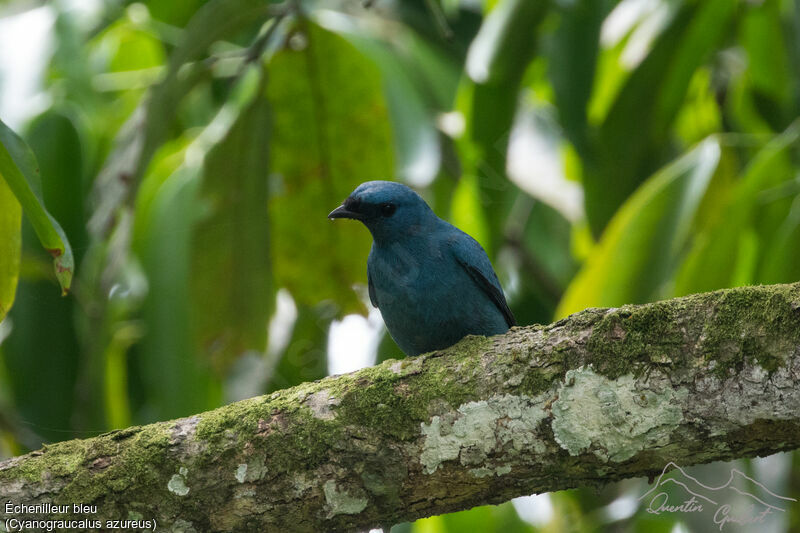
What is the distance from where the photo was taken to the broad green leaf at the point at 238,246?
4.57 meters

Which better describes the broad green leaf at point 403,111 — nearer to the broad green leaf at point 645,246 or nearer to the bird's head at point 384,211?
the bird's head at point 384,211

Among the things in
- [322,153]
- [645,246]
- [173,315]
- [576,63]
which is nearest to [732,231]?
[645,246]

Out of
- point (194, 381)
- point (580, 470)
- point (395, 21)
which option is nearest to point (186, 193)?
point (194, 381)

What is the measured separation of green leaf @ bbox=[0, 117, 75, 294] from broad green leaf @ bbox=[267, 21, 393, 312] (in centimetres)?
203

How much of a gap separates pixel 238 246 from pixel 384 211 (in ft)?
4.00

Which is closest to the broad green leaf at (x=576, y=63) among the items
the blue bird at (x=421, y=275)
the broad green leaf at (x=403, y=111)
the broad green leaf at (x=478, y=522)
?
the broad green leaf at (x=403, y=111)

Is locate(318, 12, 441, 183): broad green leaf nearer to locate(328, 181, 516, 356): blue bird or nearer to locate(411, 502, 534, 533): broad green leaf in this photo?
locate(328, 181, 516, 356): blue bird

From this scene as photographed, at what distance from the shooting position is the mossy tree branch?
224 centimetres

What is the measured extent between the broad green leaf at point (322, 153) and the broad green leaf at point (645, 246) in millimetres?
1107

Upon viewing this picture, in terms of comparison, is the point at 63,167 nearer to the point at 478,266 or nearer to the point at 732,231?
the point at 478,266

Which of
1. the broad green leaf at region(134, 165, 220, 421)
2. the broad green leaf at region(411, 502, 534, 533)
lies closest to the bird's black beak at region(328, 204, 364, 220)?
the broad green leaf at region(134, 165, 220, 421)

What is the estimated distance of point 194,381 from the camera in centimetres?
471

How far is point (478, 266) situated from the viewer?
3660 millimetres

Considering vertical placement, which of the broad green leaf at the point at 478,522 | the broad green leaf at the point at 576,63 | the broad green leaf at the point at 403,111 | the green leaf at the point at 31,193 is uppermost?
the green leaf at the point at 31,193
